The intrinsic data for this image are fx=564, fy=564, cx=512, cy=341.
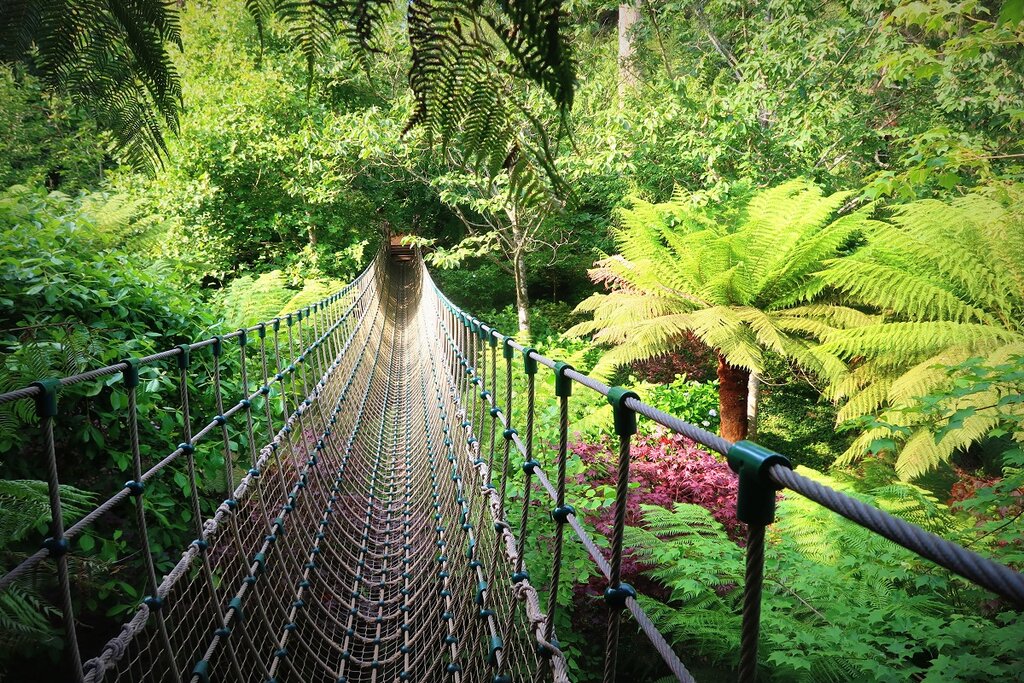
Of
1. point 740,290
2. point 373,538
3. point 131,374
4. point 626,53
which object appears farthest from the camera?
point 626,53

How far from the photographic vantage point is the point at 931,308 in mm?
3070

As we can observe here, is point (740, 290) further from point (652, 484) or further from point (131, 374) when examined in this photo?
point (131, 374)

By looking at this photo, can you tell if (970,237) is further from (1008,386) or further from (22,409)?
(22,409)

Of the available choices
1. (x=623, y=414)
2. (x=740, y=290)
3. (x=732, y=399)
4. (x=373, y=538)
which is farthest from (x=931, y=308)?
(x=623, y=414)

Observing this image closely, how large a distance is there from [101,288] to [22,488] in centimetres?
104

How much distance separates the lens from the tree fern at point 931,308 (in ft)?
9.11

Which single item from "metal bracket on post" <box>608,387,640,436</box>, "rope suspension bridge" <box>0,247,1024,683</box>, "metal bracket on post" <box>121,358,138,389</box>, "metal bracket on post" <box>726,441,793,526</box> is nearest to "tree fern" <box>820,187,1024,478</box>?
"rope suspension bridge" <box>0,247,1024,683</box>

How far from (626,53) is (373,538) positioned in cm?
637

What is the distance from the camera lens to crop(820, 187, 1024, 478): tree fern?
2777 millimetres

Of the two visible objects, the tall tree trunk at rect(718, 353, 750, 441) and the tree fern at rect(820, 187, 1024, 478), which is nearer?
the tree fern at rect(820, 187, 1024, 478)

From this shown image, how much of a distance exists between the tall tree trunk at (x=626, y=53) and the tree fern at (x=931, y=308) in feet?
10.7

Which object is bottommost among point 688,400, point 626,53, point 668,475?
point 688,400

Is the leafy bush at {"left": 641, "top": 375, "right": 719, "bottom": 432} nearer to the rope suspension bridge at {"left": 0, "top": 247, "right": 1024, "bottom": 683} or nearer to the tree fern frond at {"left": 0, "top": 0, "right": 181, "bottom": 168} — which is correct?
the rope suspension bridge at {"left": 0, "top": 247, "right": 1024, "bottom": 683}

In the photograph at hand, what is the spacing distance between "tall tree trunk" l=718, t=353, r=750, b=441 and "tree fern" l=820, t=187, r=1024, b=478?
63cm
